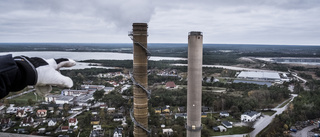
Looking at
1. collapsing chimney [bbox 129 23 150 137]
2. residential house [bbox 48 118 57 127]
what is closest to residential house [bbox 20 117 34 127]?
residential house [bbox 48 118 57 127]

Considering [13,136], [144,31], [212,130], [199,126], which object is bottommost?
[212,130]

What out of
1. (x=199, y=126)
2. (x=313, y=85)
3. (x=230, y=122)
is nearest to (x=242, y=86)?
(x=313, y=85)

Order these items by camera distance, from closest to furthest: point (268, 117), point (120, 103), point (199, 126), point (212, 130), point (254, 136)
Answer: point (199, 126) < point (254, 136) < point (212, 130) < point (268, 117) < point (120, 103)

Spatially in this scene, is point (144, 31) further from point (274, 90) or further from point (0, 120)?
point (274, 90)

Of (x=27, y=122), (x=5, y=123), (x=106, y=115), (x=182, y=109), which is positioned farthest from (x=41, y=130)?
(x=182, y=109)

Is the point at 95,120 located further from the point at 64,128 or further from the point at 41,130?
the point at 41,130

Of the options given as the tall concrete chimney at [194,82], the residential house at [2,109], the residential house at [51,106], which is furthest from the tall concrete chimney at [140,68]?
the residential house at [2,109]
